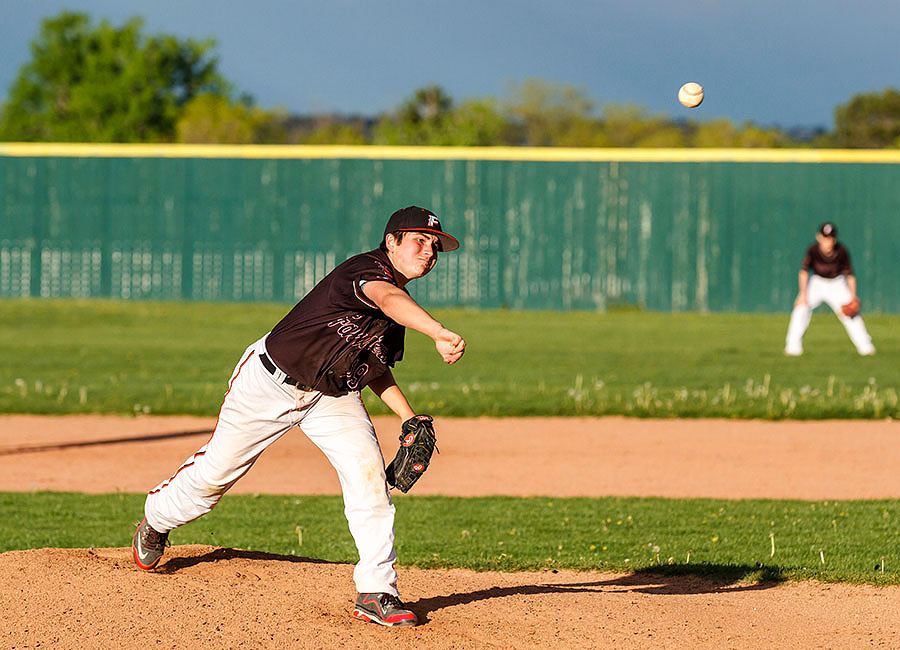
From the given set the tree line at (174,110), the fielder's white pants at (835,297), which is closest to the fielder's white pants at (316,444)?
the fielder's white pants at (835,297)

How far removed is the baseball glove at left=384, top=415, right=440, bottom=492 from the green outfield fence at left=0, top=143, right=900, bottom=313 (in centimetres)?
2701

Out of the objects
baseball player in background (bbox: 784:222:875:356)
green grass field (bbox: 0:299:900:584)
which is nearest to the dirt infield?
green grass field (bbox: 0:299:900:584)

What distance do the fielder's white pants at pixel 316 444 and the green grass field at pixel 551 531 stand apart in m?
1.91

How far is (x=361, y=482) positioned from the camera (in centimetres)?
522

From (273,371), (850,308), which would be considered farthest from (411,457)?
(850,308)

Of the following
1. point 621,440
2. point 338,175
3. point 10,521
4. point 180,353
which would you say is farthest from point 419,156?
point 10,521

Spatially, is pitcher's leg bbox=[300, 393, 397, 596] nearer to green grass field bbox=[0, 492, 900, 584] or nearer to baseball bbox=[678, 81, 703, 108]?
green grass field bbox=[0, 492, 900, 584]

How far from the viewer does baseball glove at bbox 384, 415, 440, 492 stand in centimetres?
520

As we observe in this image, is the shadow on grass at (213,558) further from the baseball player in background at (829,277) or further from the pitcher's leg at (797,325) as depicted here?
the pitcher's leg at (797,325)

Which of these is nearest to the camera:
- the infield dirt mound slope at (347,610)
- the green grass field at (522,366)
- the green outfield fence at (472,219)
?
the infield dirt mound slope at (347,610)

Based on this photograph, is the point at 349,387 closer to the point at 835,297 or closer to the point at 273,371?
the point at 273,371

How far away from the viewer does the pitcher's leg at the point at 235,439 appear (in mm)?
5395

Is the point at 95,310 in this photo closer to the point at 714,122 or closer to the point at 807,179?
the point at 807,179

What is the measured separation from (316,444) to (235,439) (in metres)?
0.37
